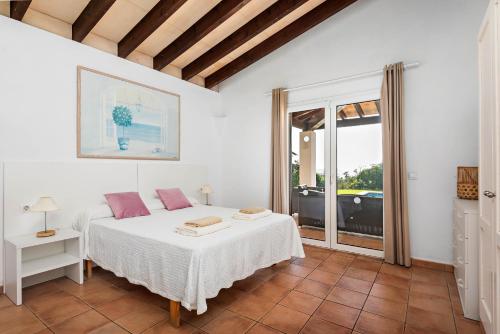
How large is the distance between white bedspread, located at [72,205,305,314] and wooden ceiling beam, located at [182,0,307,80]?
2.45 m

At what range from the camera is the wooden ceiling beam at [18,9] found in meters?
2.50

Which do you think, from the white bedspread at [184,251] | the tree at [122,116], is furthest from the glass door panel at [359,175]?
the tree at [122,116]

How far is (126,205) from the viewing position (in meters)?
3.10

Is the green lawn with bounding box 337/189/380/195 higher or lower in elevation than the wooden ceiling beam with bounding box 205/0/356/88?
lower

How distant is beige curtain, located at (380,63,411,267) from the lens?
10.4 ft

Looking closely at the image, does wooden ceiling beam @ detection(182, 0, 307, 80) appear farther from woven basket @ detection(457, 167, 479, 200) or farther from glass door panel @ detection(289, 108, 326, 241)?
woven basket @ detection(457, 167, 479, 200)

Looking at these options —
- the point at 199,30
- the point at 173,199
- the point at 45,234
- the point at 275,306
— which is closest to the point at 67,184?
the point at 45,234

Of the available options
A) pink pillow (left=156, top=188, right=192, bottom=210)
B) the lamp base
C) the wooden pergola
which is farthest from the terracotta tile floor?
the wooden pergola

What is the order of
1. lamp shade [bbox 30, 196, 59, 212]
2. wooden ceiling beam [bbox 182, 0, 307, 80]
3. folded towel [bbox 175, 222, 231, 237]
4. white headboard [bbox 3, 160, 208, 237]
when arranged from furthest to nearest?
wooden ceiling beam [bbox 182, 0, 307, 80]
white headboard [bbox 3, 160, 208, 237]
lamp shade [bbox 30, 196, 59, 212]
folded towel [bbox 175, 222, 231, 237]

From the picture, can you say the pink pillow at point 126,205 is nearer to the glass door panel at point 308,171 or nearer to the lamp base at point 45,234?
Result: the lamp base at point 45,234

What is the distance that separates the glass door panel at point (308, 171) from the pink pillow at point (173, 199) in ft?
5.63

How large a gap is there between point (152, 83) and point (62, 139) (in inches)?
58.8

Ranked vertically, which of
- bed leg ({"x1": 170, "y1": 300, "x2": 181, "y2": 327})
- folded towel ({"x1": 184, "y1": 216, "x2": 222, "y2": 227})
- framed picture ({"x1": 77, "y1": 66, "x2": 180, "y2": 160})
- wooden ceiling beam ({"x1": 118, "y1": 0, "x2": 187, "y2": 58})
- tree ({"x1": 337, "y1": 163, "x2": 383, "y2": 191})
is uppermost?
wooden ceiling beam ({"x1": 118, "y1": 0, "x2": 187, "y2": 58})

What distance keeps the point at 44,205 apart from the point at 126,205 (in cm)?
78
